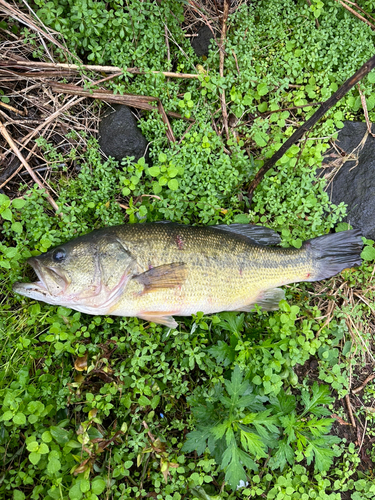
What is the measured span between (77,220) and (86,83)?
4.76 ft

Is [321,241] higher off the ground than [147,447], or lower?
higher

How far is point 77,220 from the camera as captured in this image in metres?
3.63

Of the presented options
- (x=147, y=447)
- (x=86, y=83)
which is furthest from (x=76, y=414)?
(x=86, y=83)

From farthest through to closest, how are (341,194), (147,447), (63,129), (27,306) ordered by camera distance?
(341,194), (63,129), (27,306), (147,447)

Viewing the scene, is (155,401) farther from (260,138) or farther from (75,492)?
(260,138)

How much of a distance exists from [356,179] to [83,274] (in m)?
3.25

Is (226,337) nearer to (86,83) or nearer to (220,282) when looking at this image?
(220,282)

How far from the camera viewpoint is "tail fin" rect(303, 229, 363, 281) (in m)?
3.64

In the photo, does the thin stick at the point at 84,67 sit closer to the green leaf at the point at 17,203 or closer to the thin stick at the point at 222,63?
the thin stick at the point at 222,63

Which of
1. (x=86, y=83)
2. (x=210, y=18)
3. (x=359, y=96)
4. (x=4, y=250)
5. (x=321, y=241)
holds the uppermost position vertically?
(x=210, y=18)

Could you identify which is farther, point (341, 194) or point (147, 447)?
point (341, 194)

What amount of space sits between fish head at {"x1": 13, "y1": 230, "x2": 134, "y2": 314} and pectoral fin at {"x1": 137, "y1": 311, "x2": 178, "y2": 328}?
1.12ft

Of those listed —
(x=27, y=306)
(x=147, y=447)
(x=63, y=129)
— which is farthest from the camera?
(x=63, y=129)

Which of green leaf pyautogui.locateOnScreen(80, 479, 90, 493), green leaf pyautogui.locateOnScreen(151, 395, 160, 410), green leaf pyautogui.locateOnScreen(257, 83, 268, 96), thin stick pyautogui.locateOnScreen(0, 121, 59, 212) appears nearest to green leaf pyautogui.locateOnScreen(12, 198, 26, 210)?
thin stick pyautogui.locateOnScreen(0, 121, 59, 212)
